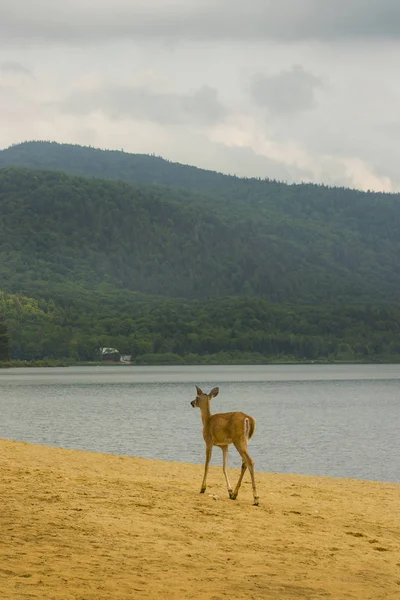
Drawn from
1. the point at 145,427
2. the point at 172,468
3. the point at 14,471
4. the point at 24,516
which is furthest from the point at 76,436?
the point at 24,516

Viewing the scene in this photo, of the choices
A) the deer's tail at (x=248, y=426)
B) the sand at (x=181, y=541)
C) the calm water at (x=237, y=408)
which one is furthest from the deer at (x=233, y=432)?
the calm water at (x=237, y=408)

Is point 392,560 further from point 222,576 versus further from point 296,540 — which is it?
point 222,576

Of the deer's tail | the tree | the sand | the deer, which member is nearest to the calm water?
the sand

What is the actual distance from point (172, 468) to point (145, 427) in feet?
102

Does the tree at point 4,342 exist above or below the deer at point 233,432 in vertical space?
above

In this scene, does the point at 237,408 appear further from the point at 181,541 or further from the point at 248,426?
the point at 181,541

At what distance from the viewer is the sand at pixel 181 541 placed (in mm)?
12094

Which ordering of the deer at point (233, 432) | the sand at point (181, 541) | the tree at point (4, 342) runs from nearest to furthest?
the sand at point (181, 541) < the deer at point (233, 432) < the tree at point (4, 342)

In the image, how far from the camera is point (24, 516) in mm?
15078

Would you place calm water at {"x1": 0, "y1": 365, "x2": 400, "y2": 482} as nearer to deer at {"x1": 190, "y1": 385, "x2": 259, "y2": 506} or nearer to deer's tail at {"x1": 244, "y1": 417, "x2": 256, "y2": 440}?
deer at {"x1": 190, "y1": 385, "x2": 259, "y2": 506}

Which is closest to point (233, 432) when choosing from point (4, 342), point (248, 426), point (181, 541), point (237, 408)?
point (248, 426)

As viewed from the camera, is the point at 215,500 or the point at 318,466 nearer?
the point at 215,500

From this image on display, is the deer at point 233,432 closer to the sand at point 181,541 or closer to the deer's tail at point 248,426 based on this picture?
the deer's tail at point 248,426

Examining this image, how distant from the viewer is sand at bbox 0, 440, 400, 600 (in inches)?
476
